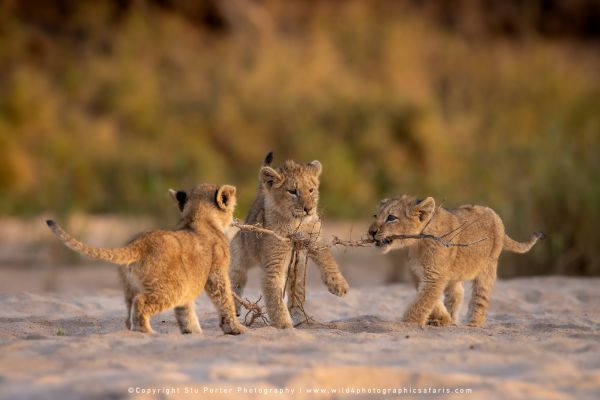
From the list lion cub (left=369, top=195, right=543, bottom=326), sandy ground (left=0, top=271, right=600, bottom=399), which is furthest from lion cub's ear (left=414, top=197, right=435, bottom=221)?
sandy ground (left=0, top=271, right=600, bottom=399)

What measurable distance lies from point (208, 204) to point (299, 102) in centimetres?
1798

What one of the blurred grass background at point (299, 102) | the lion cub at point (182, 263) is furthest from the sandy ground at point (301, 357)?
the blurred grass background at point (299, 102)

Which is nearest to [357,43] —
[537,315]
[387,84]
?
[387,84]

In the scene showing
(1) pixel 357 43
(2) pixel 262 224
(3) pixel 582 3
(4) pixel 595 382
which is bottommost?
(4) pixel 595 382

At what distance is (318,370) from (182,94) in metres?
20.1

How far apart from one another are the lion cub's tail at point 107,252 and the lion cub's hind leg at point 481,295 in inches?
124

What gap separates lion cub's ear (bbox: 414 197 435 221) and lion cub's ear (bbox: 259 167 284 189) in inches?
44.8

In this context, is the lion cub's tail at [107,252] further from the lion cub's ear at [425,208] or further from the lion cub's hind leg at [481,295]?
the lion cub's hind leg at [481,295]

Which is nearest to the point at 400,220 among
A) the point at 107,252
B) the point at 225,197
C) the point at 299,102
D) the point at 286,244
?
the point at 286,244

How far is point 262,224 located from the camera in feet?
29.3

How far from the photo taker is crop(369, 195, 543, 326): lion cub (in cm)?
873

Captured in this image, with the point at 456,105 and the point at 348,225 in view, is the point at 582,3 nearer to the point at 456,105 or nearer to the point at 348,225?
the point at 456,105

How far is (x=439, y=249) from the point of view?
876cm

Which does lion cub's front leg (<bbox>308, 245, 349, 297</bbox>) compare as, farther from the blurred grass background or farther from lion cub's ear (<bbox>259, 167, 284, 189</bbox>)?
the blurred grass background
